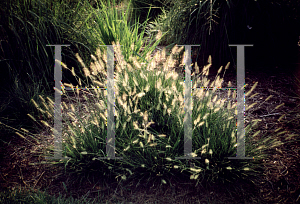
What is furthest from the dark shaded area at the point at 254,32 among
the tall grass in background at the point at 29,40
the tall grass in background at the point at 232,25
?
the tall grass in background at the point at 29,40

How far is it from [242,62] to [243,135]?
1.83 m

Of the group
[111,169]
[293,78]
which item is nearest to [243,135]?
[111,169]

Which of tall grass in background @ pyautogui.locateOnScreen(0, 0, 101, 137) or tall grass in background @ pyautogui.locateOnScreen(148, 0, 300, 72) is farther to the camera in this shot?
tall grass in background @ pyautogui.locateOnScreen(148, 0, 300, 72)

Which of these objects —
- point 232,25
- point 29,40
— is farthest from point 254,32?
point 29,40

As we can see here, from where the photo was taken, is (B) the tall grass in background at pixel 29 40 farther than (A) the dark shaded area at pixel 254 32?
No

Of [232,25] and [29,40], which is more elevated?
[232,25]

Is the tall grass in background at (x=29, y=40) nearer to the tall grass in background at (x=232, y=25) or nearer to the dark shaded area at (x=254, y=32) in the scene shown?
the tall grass in background at (x=232, y=25)

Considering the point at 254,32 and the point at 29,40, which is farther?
the point at 254,32

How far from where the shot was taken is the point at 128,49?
317 centimetres

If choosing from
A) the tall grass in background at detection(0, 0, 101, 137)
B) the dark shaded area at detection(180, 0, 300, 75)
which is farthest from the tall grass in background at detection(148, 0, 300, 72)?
the tall grass in background at detection(0, 0, 101, 137)

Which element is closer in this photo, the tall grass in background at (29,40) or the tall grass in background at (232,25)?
the tall grass in background at (29,40)

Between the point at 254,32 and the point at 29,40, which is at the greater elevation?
the point at 254,32

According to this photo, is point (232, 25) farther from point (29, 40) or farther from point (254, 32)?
point (29, 40)

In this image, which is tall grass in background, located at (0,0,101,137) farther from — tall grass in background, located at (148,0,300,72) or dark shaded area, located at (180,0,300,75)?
dark shaded area, located at (180,0,300,75)
